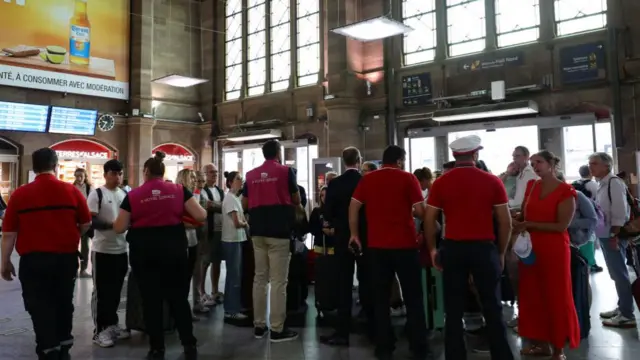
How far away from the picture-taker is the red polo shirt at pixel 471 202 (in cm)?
307

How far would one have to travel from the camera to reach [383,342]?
3582 millimetres

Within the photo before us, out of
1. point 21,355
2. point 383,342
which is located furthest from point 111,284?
point 383,342

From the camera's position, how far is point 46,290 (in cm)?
326

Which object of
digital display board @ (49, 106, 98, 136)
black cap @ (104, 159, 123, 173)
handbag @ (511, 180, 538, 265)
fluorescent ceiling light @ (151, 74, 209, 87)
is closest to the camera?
handbag @ (511, 180, 538, 265)

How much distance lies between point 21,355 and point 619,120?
378 inches

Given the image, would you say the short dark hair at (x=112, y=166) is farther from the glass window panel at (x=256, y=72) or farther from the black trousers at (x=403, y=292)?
the glass window panel at (x=256, y=72)

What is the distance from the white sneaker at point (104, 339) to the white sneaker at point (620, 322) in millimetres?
4294

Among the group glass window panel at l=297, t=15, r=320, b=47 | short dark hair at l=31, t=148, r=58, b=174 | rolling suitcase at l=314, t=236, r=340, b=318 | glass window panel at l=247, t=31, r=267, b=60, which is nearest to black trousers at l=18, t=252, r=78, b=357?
short dark hair at l=31, t=148, r=58, b=174

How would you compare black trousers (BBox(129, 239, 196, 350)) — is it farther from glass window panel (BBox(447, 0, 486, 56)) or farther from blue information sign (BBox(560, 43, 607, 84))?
glass window panel (BBox(447, 0, 486, 56))

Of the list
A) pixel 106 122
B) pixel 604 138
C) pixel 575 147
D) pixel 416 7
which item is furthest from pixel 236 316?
pixel 106 122

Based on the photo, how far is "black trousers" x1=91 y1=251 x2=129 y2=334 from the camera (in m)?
4.03

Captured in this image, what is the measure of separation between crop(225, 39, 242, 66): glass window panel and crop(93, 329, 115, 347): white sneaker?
12.6m

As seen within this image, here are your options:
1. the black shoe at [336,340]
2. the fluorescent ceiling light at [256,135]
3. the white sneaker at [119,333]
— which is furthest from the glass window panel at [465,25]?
the white sneaker at [119,333]

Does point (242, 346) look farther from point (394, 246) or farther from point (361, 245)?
point (394, 246)
